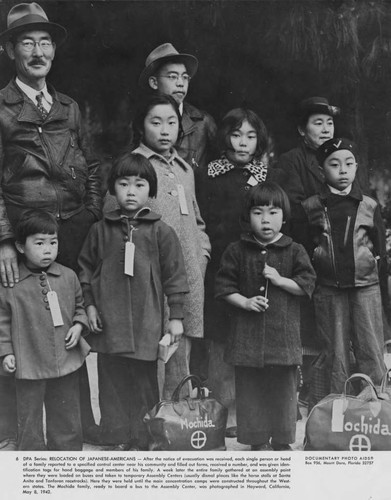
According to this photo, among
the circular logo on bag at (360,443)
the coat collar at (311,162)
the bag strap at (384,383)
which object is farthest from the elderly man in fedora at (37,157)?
the bag strap at (384,383)

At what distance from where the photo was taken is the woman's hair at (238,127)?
165 inches

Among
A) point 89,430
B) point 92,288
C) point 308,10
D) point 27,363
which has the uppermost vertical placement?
point 308,10

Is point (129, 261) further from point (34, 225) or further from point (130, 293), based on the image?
point (34, 225)

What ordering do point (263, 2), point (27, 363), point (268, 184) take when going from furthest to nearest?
point (263, 2)
point (268, 184)
point (27, 363)

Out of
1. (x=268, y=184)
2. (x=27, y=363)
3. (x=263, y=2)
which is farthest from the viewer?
(x=263, y=2)

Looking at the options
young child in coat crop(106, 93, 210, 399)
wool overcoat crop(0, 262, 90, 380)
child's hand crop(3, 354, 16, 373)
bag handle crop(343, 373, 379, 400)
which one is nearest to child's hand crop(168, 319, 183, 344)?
young child in coat crop(106, 93, 210, 399)

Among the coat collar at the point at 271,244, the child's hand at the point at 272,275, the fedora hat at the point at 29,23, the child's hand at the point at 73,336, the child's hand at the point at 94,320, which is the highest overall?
the fedora hat at the point at 29,23

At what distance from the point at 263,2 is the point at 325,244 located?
4.27 feet

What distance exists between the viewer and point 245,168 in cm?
419

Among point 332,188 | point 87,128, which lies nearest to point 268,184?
point 332,188

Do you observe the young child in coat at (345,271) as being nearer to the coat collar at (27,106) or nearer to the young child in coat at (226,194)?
the young child in coat at (226,194)

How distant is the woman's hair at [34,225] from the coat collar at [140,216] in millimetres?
259

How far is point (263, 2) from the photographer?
433 centimetres
